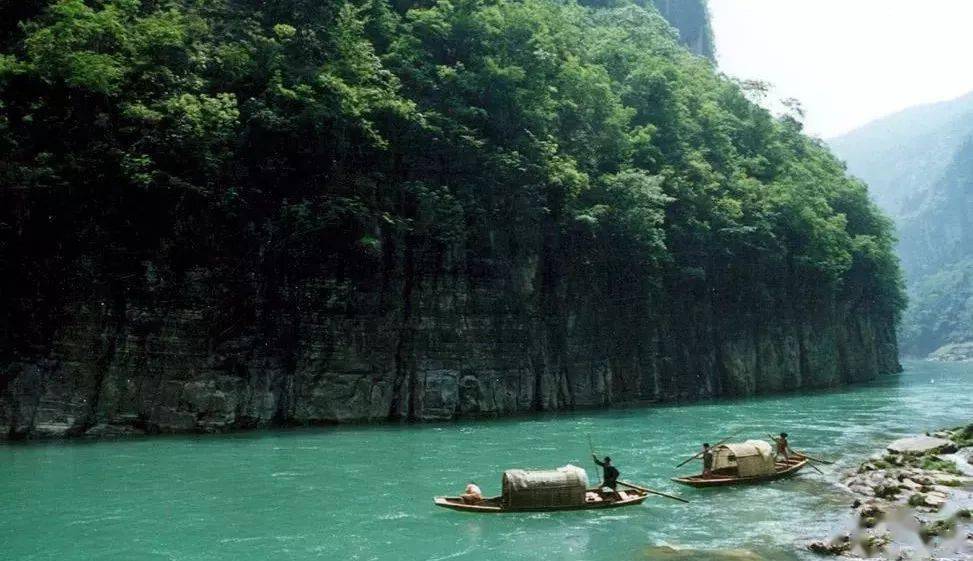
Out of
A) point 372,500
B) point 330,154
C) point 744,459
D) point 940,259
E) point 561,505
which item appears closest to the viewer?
point 561,505

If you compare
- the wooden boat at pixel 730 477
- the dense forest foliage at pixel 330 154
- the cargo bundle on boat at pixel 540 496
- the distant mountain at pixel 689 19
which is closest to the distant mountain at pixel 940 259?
the distant mountain at pixel 689 19

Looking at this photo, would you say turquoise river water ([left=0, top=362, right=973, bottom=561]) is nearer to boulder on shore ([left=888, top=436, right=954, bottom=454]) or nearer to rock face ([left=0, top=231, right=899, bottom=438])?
boulder on shore ([left=888, top=436, right=954, bottom=454])

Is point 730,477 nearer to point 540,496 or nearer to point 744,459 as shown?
point 744,459

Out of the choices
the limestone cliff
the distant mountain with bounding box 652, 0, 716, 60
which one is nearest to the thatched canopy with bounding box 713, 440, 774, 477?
the limestone cliff

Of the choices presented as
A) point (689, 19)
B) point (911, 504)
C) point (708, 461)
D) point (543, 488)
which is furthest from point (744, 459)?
point (689, 19)

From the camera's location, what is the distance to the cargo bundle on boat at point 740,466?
675 inches

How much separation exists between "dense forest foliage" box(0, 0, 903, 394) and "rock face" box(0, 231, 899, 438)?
66 cm

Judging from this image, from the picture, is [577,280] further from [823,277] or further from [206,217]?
[823,277]

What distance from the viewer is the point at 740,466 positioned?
1734cm

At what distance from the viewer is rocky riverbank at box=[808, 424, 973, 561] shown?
11.9 m

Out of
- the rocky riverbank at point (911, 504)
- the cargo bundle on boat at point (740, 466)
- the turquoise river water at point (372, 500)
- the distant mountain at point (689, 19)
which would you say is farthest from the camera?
the distant mountain at point (689, 19)

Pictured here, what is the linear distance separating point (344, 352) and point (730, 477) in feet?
53.6

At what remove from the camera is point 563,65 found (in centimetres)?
3862

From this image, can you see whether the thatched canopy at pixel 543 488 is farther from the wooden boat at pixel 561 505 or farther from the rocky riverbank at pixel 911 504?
the rocky riverbank at pixel 911 504
